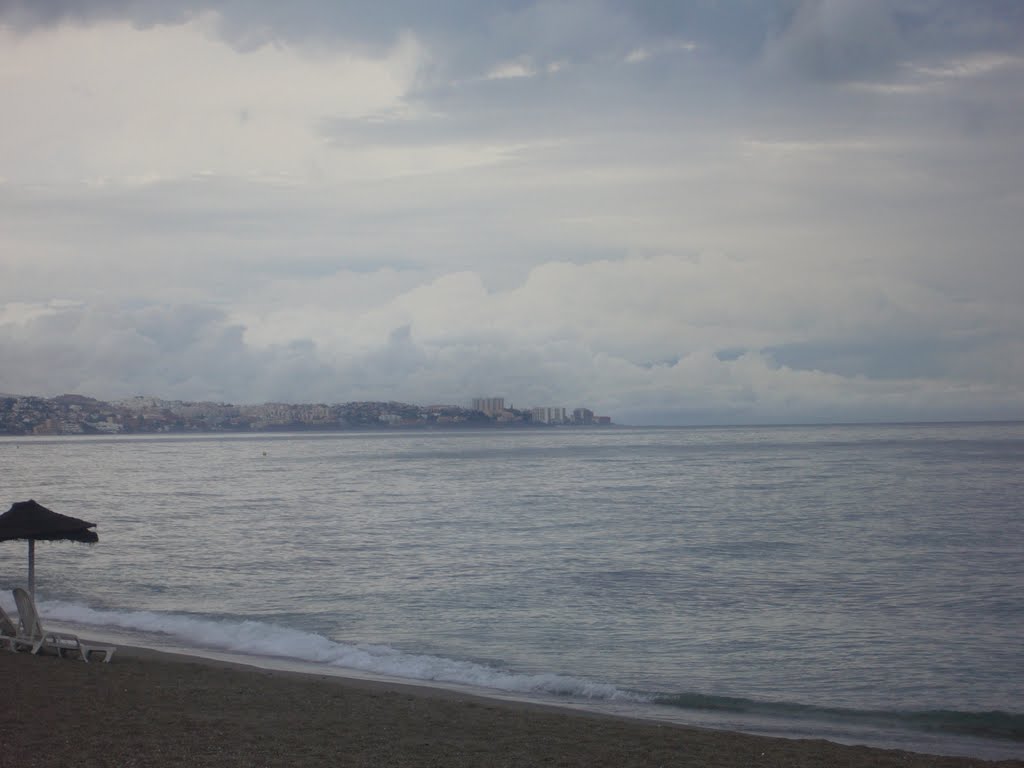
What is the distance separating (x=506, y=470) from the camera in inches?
3575

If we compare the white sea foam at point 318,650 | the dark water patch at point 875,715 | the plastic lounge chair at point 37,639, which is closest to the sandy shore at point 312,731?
the plastic lounge chair at point 37,639

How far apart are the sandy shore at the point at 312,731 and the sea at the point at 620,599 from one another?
2.18 meters

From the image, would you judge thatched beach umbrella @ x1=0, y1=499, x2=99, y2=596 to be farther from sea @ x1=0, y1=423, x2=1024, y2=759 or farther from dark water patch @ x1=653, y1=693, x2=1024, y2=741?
dark water patch @ x1=653, y1=693, x2=1024, y2=741

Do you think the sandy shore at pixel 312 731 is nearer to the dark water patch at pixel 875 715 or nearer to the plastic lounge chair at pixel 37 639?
the plastic lounge chair at pixel 37 639

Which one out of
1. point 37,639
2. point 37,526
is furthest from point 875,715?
point 37,526

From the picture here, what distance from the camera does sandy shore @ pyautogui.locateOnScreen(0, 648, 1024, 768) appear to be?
9.95 m

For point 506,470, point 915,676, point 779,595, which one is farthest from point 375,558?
point 506,470

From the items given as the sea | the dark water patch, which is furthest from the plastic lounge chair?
the dark water patch

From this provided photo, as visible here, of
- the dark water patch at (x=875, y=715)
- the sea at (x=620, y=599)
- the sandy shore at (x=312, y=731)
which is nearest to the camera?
the sandy shore at (x=312, y=731)

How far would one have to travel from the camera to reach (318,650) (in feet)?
60.1

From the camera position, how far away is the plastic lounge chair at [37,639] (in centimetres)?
1537

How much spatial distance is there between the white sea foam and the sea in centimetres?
7

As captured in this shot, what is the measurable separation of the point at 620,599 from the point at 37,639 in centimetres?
1329

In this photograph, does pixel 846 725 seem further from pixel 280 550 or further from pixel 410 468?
pixel 410 468
